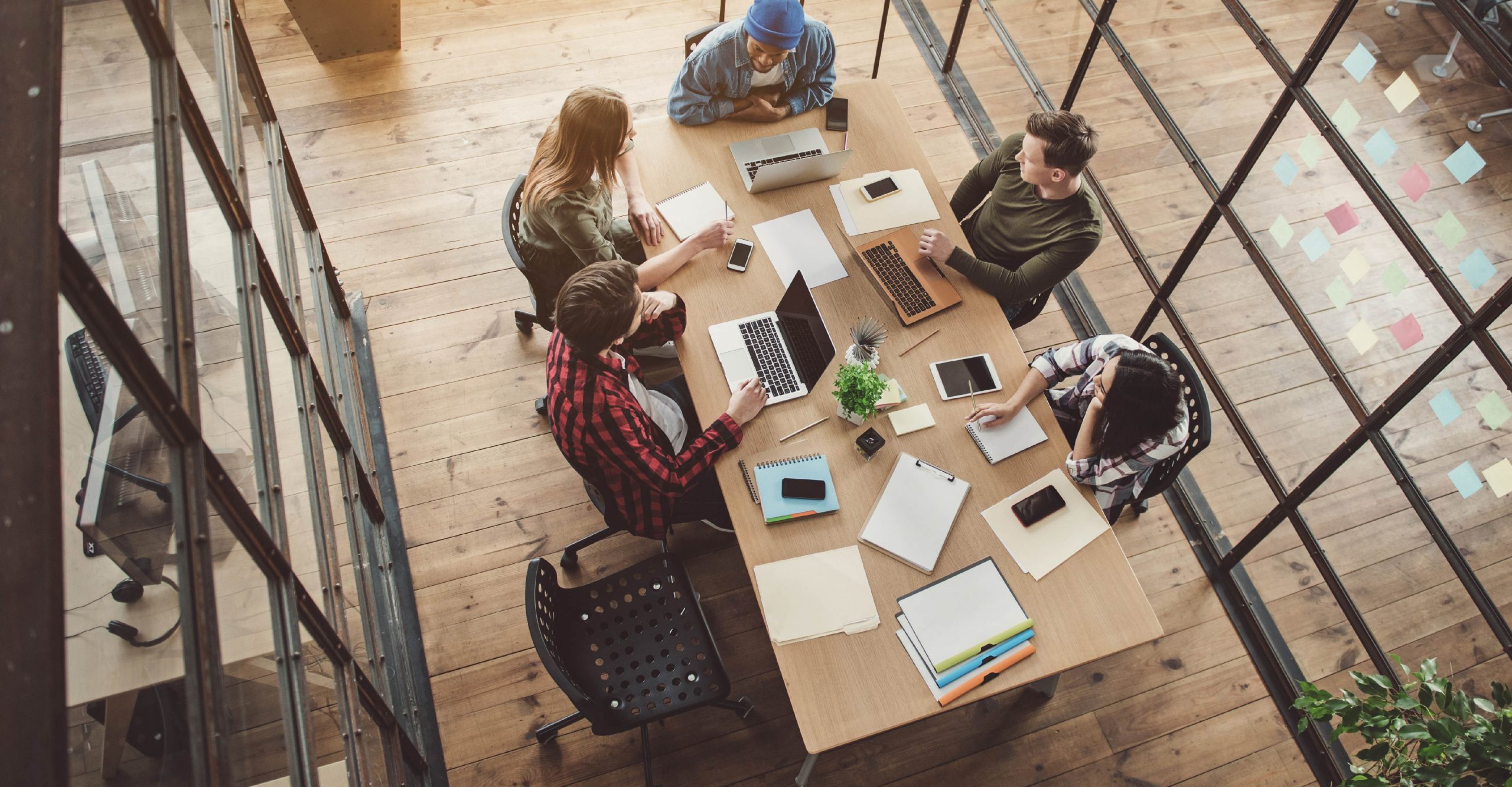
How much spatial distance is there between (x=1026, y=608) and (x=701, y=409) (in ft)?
3.58

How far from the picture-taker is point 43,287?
2.93ft

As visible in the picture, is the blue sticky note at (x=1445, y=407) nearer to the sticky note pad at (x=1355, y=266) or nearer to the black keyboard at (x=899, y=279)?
the sticky note pad at (x=1355, y=266)

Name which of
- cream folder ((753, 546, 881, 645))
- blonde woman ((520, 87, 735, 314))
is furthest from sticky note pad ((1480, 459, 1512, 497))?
blonde woman ((520, 87, 735, 314))

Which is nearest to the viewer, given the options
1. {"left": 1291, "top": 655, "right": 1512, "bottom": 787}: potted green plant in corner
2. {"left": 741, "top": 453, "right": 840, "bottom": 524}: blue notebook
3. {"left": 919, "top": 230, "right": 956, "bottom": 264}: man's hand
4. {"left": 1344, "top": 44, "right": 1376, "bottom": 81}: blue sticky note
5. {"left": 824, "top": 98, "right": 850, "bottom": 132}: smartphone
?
{"left": 1291, "top": 655, "right": 1512, "bottom": 787}: potted green plant in corner

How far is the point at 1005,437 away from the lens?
267 cm

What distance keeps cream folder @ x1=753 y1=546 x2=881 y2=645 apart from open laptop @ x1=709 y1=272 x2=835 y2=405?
0.52 m

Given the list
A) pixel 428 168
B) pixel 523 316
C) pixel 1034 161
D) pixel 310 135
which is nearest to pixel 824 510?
pixel 1034 161

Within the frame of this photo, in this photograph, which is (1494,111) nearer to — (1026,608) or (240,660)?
(1026,608)

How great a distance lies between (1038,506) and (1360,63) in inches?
65.6

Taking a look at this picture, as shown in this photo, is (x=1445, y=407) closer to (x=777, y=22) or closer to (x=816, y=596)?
(x=816, y=596)

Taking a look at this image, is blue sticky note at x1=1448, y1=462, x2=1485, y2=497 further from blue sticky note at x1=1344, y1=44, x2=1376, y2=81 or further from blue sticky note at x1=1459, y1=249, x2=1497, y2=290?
blue sticky note at x1=1344, y1=44, x2=1376, y2=81

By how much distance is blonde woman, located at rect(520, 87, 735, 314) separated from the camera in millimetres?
2740

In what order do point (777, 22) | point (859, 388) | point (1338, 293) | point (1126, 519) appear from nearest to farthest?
1. point (859, 388)
2. point (1338, 293)
3. point (777, 22)
4. point (1126, 519)

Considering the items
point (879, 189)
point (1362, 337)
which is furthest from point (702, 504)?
point (1362, 337)
